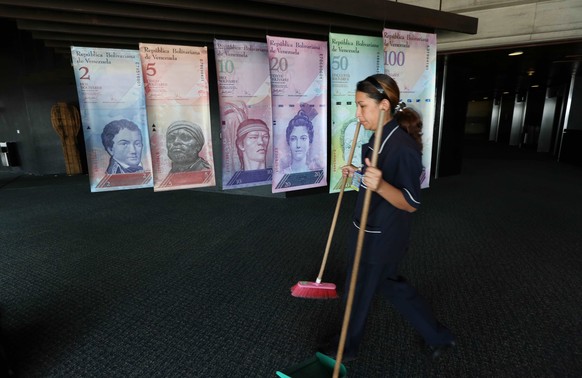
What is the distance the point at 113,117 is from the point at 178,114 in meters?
0.68

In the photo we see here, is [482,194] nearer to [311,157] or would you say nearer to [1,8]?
[311,157]

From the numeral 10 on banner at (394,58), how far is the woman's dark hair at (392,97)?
7.25 feet

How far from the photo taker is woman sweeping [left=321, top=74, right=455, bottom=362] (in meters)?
1.58

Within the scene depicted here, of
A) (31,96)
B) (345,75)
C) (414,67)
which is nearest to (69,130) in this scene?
(31,96)

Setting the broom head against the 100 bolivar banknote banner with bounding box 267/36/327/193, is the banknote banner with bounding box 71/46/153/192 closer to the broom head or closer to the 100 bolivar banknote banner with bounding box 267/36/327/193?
the 100 bolivar banknote banner with bounding box 267/36/327/193

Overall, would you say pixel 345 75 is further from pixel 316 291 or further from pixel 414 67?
pixel 316 291

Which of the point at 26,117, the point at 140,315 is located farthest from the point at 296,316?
the point at 26,117

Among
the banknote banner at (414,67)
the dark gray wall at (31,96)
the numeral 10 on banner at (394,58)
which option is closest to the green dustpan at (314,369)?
the banknote banner at (414,67)

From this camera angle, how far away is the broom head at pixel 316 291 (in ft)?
8.71

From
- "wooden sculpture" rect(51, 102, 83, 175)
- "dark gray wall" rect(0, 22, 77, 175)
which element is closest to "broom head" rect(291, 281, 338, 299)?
"wooden sculpture" rect(51, 102, 83, 175)

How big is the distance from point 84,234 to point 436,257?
13.6ft

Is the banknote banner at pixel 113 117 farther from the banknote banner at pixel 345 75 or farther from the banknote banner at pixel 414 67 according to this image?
the banknote banner at pixel 414 67

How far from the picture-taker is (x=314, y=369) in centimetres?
179

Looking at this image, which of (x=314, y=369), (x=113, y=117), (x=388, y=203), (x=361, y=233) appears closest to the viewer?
(x=361, y=233)
